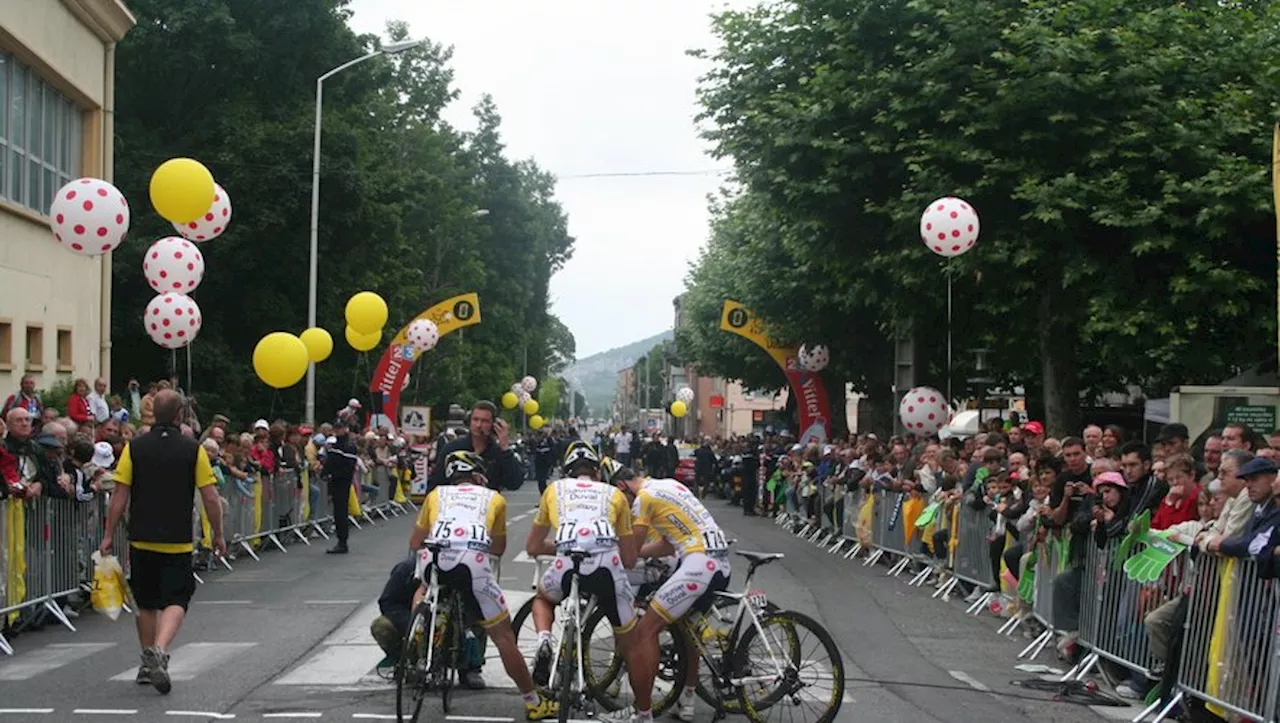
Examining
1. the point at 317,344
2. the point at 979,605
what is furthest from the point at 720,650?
the point at 317,344

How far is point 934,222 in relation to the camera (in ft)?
73.6

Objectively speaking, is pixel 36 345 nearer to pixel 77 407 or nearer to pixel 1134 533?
pixel 77 407

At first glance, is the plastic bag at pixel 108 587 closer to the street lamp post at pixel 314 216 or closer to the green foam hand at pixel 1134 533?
the green foam hand at pixel 1134 533

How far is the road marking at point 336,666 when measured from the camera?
1103 centimetres

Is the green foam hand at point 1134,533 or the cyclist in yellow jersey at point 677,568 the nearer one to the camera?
the cyclist in yellow jersey at point 677,568

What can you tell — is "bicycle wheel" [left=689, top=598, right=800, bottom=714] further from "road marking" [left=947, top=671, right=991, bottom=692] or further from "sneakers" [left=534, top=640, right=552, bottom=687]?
"road marking" [left=947, top=671, right=991, bottom=692]

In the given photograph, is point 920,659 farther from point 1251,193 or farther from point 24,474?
point 1251,193

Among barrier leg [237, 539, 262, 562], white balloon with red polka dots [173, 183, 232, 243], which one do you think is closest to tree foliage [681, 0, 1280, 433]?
white balloon with red polka dots [173, 183, 232, 243]

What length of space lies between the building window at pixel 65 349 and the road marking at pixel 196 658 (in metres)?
18.5

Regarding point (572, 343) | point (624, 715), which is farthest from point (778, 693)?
point (572, 343)

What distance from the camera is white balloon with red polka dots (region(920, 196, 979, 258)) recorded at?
2238 centimetres

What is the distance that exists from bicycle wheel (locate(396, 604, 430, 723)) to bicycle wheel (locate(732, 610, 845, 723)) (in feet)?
5.62

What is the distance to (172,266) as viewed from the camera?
22359 mm

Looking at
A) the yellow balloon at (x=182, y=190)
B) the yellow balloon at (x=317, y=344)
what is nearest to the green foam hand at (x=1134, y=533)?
the yellow balloon at (x=182, y=190)
